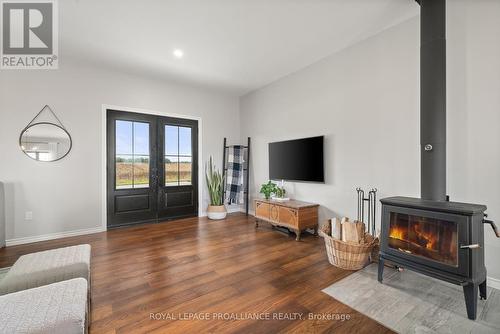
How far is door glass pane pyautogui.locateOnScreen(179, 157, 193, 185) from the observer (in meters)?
4.59

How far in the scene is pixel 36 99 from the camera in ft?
10.7

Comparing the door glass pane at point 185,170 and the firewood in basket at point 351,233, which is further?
the door glass pane at point 185,170

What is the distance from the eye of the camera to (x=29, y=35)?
8.88 ft

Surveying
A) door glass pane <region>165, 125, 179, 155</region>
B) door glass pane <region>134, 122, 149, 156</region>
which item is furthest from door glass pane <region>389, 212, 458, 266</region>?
door glass pane <region>134, 122, 149, 156</region>

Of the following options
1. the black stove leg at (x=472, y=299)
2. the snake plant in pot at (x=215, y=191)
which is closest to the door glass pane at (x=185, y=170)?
the snake plant in pot at (x=215, y=191)

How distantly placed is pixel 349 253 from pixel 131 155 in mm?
3747

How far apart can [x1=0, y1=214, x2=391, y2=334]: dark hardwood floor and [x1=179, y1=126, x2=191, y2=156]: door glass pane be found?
175 cm

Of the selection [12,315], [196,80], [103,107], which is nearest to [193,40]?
[196,80]

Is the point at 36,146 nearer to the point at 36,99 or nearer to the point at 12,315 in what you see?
the point at 36,99

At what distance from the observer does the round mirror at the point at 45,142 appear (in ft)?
10.5

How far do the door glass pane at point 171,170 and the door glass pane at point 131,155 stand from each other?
1.14ft

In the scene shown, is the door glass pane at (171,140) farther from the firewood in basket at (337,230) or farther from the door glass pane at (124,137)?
the firewood in basket at (337,230)

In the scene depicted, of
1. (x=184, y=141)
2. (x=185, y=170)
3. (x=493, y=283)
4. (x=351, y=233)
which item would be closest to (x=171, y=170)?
(x=185, y=170)

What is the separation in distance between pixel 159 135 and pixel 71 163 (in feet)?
4.68
